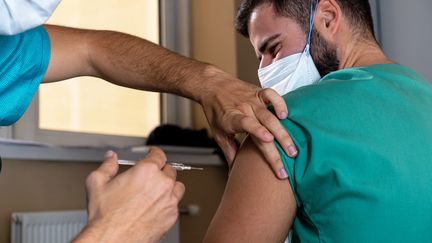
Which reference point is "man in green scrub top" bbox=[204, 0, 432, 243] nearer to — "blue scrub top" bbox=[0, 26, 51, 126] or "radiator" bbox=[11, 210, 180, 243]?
"blue scrub top" bbox=[0, 26, 51, 126]

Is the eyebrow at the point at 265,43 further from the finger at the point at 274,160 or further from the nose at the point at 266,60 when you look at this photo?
the finger at the point at 274,160

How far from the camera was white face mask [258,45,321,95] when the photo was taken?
5.43 ft

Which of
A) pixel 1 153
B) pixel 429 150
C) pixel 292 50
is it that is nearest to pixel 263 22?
pixel 292 50

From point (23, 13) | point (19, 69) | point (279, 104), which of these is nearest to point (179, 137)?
point (19, 69)

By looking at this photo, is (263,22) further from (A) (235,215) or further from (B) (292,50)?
(A) (235,215)

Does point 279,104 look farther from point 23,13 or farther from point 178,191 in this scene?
point 23,13

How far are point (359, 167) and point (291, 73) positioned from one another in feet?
1.95

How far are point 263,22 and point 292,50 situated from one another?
107 millimetres

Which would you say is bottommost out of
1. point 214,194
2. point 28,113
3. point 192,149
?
point 214,194

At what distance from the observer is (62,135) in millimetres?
2836

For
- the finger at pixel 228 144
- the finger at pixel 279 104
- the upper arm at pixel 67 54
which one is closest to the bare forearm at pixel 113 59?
the upper arm at pixel 67 54

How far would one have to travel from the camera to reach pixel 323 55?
5.26ft

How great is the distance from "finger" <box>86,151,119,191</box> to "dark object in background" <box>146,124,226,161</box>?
→ 2204mm

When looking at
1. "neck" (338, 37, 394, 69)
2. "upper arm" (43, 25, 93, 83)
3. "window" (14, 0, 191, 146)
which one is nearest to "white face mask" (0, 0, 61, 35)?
"upper arm" (43, 25, 93, 83)
